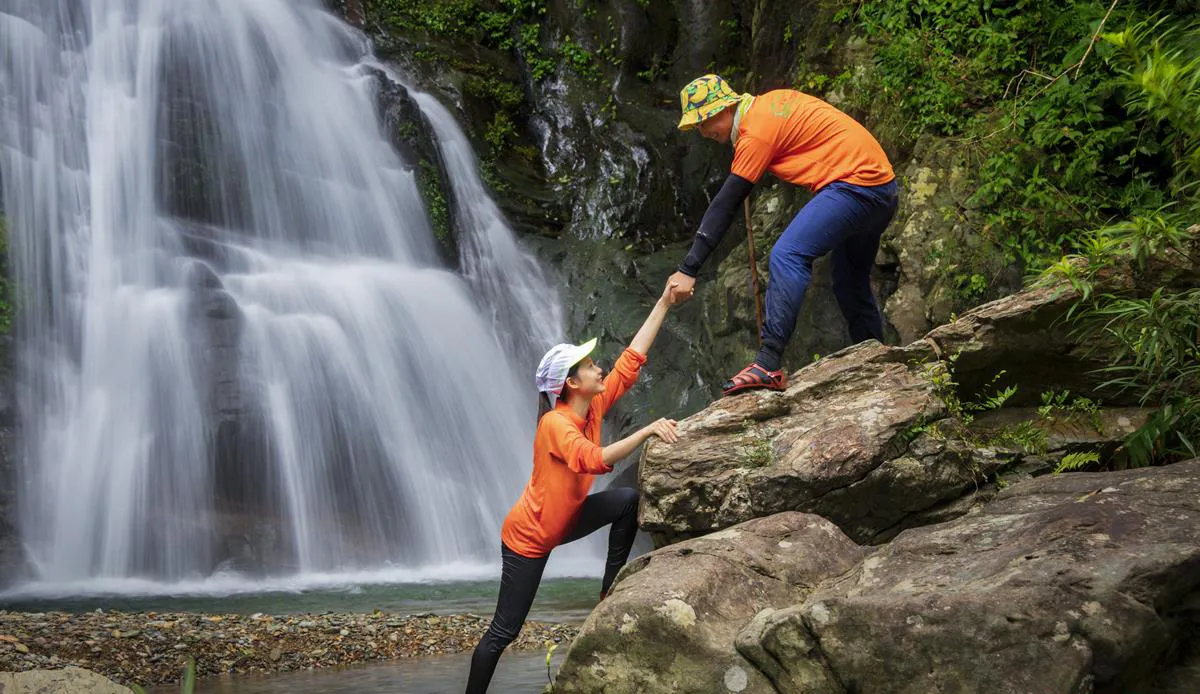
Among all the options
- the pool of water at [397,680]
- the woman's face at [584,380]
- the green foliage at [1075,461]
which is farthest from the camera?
the pool of water at [397,680]

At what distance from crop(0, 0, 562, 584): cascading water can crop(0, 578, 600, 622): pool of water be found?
0.79m

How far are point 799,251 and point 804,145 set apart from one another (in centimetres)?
53

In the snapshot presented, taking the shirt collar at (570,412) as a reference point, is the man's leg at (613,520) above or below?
below

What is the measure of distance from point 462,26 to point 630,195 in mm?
4492

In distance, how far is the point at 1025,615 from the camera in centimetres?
272

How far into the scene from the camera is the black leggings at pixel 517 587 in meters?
4.02

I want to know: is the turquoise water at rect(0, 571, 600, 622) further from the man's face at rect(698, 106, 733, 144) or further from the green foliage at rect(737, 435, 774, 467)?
the man's face at rect(698, 106, 733, 144)

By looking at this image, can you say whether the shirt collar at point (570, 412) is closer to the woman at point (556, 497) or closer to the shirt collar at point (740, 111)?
the woman at point (556, 497)

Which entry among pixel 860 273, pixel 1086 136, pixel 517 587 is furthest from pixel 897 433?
pixel 1086 136

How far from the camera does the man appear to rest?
456 centimetres

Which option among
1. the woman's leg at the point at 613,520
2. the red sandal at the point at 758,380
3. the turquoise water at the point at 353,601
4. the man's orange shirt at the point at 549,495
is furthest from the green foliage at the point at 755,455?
the turquoise water at the point at 353,601

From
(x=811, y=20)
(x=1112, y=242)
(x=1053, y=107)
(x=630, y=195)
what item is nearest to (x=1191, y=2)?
(x=1053, y=107)

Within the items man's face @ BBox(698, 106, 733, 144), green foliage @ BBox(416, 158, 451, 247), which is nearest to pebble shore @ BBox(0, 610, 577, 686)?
man's face @ BBox(698, 106, 733, 144)

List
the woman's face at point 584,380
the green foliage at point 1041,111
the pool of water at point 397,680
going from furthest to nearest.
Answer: the green foliage at point 1041,111, the pool of water at point 397,680, the woman's face at point 584,380
